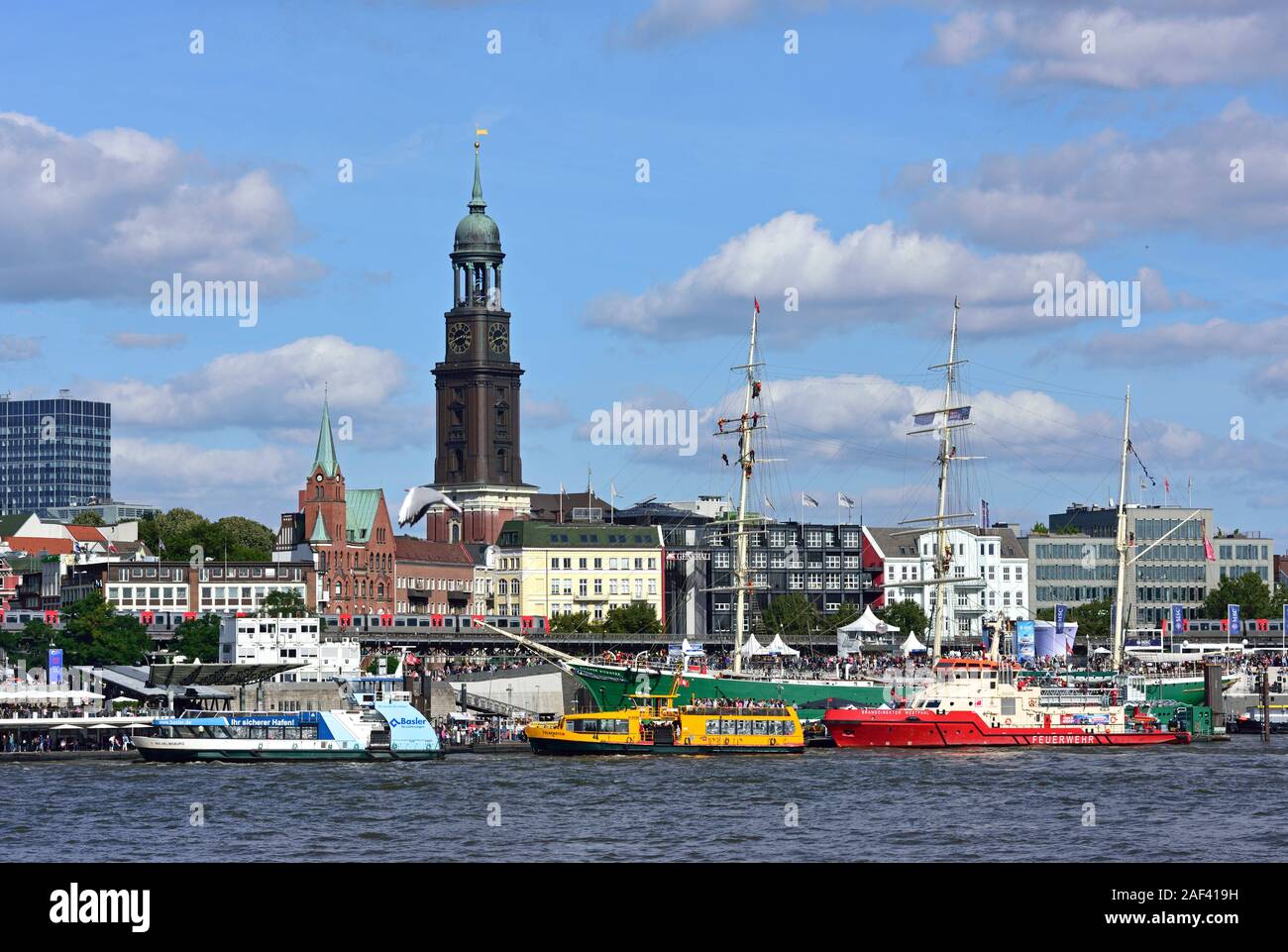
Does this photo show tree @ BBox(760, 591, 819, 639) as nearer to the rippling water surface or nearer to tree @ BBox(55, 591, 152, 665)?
tree @ BBox(55, 591, 152, 665)

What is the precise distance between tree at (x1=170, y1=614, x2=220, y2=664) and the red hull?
57.6 metres

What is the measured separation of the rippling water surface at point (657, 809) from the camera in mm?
55062

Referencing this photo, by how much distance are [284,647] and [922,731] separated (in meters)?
52.8

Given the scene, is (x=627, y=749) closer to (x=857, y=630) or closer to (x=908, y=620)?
(x=857, y=630)

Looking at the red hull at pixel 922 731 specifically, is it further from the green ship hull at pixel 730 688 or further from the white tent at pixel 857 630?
the white tent at pixel 857 630

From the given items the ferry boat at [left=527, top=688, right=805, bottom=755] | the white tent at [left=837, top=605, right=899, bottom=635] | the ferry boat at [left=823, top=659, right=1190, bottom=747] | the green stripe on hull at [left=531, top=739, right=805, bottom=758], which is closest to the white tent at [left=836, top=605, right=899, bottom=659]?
the white tent at [left=837, top=605, right=899, bottom=635]

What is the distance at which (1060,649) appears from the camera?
15338 cm

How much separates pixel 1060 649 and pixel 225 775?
80284 millimetres

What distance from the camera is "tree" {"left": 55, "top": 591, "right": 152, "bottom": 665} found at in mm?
150750

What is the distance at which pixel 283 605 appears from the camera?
177000mm

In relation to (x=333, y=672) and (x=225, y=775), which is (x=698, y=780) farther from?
(x=333, y=672)

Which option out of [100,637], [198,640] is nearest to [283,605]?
[198,640]

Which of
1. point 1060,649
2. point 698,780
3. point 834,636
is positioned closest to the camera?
point 698,780
